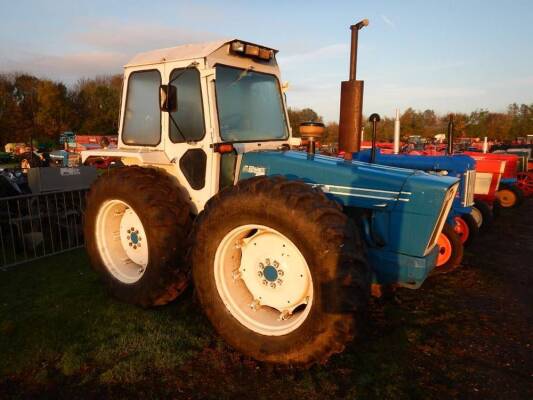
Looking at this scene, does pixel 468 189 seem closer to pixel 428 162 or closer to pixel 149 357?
pixel 428 162

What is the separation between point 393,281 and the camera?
9.91 feet

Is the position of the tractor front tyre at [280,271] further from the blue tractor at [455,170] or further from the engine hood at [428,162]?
the engine hood at [428,162]

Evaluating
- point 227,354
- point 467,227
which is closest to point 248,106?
point 227,354

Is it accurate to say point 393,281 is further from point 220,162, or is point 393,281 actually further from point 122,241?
point 122,241

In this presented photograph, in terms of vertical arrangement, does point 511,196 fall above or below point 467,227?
below

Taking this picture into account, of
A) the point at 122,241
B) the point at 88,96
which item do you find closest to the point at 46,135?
the point at 88,96

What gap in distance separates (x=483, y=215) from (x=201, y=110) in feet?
20.4

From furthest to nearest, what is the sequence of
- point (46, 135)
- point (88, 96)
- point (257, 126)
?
point (88, 96), point (46, 135), point (257, 126)

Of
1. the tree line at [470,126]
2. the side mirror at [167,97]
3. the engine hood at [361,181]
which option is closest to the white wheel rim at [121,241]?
the side mirror at [167,97]

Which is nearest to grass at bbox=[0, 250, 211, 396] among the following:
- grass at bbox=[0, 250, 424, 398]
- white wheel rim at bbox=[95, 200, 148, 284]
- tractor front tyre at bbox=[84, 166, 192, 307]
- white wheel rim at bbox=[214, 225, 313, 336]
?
grass at bbox=[0, 250, 424, 398]

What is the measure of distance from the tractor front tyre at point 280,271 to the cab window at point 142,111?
1437 millimetres

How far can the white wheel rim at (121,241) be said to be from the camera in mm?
4051

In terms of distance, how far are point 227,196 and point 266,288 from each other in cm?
→ 78

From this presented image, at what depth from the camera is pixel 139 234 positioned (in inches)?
159
